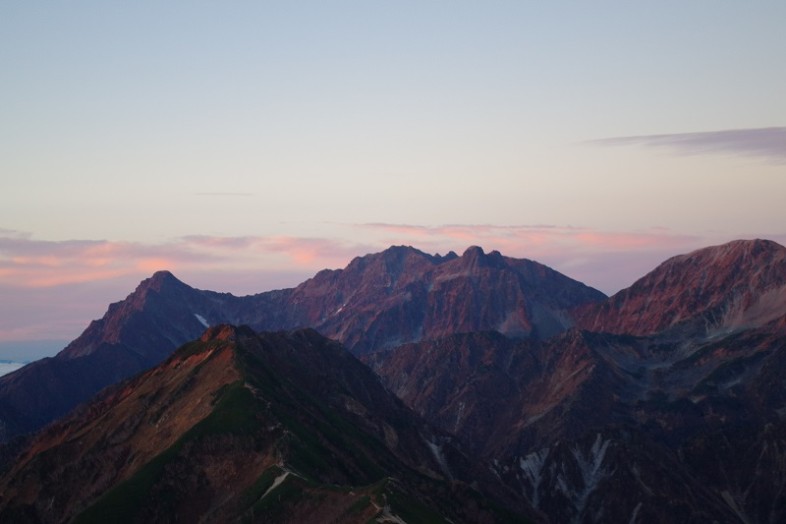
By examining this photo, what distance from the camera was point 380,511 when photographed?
633 ft

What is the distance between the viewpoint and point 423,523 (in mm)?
199250

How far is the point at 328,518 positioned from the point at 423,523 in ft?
50.9

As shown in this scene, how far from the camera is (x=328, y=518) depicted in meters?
198

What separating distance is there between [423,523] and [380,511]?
9980 mm

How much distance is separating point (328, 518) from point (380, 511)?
10.1 m
